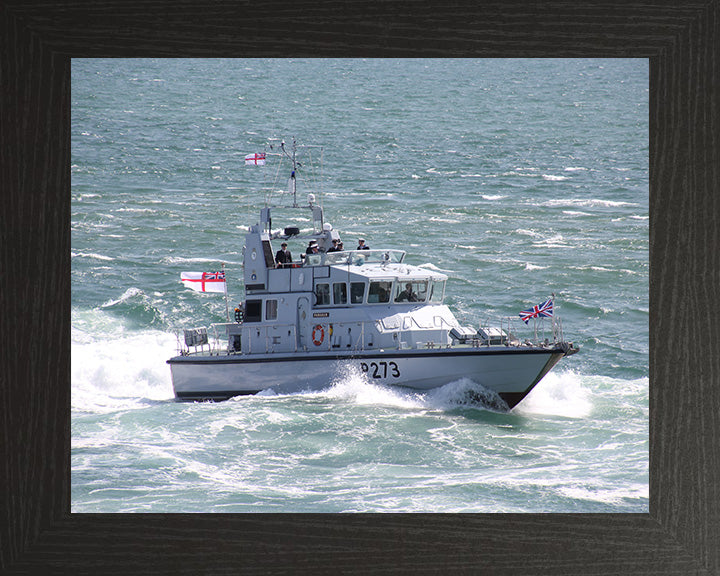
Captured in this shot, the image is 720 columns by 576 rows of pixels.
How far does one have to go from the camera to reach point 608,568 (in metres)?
3.89

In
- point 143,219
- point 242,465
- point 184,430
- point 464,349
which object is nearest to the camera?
point 242,465

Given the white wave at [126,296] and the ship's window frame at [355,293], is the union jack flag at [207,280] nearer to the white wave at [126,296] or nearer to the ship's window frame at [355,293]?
the ship's window frame at [355,293]

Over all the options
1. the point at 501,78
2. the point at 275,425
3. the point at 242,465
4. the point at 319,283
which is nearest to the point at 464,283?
the point at 319,283

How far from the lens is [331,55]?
153 inches

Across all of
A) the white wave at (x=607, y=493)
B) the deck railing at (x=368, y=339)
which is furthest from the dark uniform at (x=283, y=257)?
the white wave at (x=607, y=493)

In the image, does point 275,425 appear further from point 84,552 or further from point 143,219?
point 143,219

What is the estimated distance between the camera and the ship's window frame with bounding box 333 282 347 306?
13.3m

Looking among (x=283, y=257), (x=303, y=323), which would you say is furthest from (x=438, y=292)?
(x=283, y=257)

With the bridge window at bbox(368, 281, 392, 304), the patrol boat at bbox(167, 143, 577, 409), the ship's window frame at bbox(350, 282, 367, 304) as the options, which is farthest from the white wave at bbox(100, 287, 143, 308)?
the bridge window at bbox(368, 281, 392, 304)

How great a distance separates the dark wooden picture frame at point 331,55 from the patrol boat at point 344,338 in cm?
861

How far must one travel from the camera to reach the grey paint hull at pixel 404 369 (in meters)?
12.6

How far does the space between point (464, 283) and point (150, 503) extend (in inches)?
507

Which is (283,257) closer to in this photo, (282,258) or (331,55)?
(282,258)

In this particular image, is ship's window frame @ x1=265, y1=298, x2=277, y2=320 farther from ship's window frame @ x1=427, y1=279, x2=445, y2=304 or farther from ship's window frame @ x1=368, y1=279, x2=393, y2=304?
ship's window frame @ x1=427, y1=279, x2=445, y2=304
